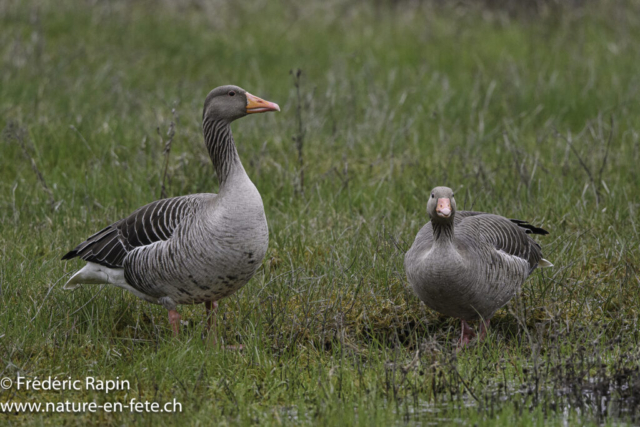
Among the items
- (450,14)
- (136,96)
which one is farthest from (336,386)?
(450,14)

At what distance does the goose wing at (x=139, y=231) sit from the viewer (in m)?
5.35

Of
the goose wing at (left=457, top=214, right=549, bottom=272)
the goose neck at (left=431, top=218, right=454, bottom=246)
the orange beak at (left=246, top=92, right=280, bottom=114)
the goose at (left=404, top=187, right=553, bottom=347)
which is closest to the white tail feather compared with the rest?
the orange beak at (left=246, top=92, right=280, bottom=114)

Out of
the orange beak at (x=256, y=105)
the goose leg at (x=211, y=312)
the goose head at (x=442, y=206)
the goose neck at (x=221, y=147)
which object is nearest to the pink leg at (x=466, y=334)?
the goose head at (x=442, y=206)

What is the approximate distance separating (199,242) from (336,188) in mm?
2955

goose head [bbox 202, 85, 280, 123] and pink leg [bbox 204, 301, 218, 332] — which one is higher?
goose head [bbox 202, 85, 280, 123]

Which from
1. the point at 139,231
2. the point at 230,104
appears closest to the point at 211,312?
the point at 139,231

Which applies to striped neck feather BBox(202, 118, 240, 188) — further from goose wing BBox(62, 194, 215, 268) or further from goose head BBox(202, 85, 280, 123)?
goose wing BBox(62, 194, 215, 268)

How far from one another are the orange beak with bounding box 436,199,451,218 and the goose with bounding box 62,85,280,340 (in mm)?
1132

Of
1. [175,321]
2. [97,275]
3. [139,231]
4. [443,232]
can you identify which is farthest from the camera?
[97,275]

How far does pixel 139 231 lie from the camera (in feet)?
17.9

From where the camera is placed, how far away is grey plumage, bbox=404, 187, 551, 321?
16.8 ft

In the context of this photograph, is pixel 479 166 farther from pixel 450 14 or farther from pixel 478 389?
pixel 450 14

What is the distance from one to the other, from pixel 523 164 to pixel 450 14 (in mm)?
7288

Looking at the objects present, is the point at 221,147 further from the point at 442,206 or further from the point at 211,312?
the point at 442,206
